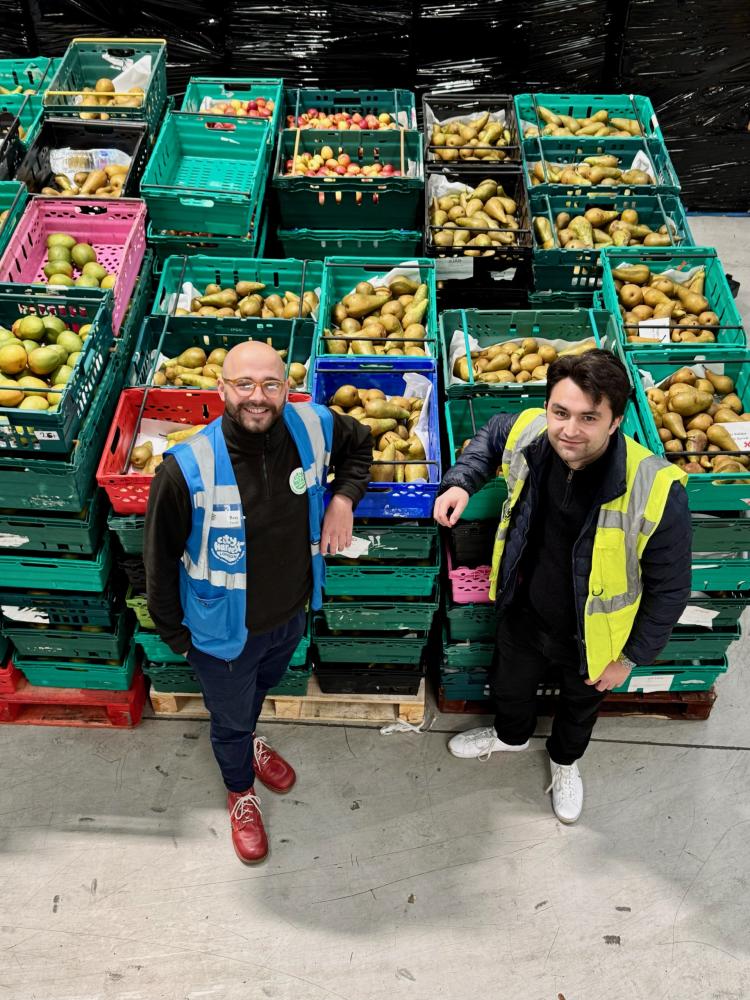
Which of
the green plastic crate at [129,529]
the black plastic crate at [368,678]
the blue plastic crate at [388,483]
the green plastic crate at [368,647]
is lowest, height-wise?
the black plastic crate at [368,678]

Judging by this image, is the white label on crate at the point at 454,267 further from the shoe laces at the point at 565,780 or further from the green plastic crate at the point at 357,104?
the shoe laces at the point at 565,780

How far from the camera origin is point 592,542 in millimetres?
2887

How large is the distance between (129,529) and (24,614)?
2.60 feet

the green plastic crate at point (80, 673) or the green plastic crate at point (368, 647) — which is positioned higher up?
the green plastic crate at point (368, 647)

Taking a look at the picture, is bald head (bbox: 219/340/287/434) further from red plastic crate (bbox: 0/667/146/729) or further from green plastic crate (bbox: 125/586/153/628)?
red plastic crate (bbox: 0/667/146/729)

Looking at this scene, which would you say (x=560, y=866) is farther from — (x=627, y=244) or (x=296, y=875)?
(x=627, y=244)

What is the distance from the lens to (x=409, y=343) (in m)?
4.12

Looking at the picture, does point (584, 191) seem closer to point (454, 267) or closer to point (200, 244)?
point (454, 267)

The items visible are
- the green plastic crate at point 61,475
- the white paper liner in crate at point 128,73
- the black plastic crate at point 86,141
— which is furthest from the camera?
the white paper liner in crate at point 128,73

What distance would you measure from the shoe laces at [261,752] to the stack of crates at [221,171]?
2405mm

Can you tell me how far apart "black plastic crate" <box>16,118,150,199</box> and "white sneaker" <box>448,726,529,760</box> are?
11.4 ft

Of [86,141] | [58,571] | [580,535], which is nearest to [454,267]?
[580,535]

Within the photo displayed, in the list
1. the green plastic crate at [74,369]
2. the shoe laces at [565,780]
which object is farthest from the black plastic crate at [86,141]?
the shoe laces at [565,780]

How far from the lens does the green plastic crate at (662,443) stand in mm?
3357
